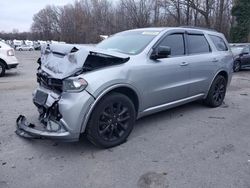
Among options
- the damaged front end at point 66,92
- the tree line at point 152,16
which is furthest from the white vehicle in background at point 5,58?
the tree line at point 152,16

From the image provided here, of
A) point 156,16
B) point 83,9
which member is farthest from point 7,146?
point 83,9

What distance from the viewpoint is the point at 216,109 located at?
238 inches

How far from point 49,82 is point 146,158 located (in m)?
1.76

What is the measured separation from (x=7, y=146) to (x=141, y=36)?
2.87 metres

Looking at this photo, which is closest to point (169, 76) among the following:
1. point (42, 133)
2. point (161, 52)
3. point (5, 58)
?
point (161, 52)

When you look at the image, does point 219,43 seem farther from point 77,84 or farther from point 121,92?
point 77,84

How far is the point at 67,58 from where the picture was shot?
144 inches

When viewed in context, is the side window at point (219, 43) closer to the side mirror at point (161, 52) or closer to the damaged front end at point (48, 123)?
the side mirror at point (161, 52)

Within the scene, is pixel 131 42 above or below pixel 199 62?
above

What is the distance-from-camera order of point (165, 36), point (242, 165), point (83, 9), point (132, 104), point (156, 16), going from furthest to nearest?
point (83, 9) → point (156, 16) → point (165, 36) → point (132, 104) → point (242, 165)

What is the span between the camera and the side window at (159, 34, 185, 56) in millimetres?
4746

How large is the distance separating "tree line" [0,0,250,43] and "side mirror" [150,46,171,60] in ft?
78.9

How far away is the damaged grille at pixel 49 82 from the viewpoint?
145 inches

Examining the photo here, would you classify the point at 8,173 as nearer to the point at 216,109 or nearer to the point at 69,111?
the point at 69,111
